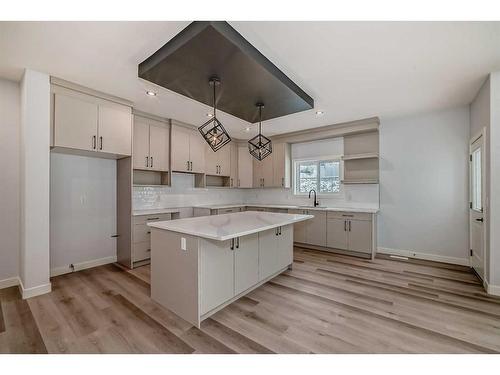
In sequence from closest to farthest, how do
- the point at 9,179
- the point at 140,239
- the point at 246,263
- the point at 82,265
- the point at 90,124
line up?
1. the point at 246,263
2. the point at 9,179
3. the point at 90,124
4. the point at 82,265
5. the point at 140,239

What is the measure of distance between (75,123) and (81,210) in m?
1.38

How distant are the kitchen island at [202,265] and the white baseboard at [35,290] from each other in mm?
1344

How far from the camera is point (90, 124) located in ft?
10.3

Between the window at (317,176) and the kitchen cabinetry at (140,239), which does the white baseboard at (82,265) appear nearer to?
the kitchen cabinetry at (140,239)

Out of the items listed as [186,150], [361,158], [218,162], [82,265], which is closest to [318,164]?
[361,158]

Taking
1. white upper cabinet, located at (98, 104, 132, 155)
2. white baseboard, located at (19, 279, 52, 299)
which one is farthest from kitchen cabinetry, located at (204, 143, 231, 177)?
white baseboard, located at (19, 279, 52, 299)

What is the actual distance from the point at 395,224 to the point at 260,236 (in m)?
3.03

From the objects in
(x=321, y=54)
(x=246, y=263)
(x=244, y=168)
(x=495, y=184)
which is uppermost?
(x=321, y=54)

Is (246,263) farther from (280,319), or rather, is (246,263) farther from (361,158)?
(361,158)

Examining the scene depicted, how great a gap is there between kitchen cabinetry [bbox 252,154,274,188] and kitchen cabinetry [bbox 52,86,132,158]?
124 inches
